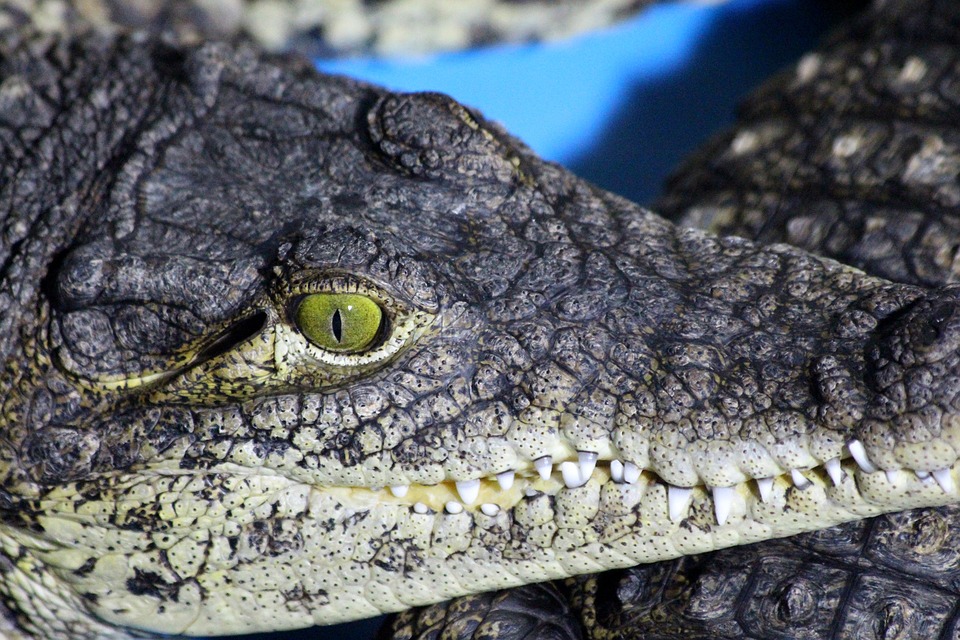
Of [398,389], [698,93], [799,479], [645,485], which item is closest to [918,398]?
[799,479]

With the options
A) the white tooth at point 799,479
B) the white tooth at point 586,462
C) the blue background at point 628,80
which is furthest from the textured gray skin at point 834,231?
the blue background at point 628,80

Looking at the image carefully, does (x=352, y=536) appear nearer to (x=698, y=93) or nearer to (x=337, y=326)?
(x=337, y=326)

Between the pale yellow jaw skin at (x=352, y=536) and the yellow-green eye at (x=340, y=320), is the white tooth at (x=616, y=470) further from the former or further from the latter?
the yellow-green eye at (x=340, y=320)

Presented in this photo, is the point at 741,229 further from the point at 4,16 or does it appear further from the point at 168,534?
the point at 4,16

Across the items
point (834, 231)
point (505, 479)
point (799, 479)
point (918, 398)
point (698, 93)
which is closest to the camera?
point (918, 398)

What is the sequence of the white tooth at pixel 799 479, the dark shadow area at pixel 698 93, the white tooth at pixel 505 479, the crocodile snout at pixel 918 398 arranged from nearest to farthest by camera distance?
the crocodile snout at pixel 918 398, the white tooth at pixel 799 479, the white tooth at pixel 505 479, the dark shadow area at pixel 698 93

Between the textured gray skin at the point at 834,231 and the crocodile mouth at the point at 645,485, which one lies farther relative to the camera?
the textured gray skin at the point at 834,231

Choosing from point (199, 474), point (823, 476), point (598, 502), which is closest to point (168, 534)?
point (199, 474)

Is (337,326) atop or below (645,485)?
atop
